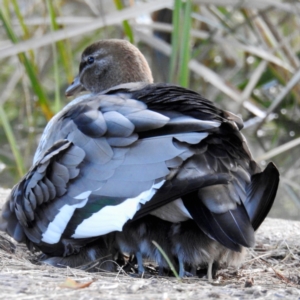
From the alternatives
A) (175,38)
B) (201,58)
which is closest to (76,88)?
(175,38)

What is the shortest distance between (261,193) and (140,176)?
26.3 inches

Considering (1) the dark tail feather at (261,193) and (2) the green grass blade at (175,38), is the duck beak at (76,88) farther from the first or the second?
(1) the dark tail feather at (261,193)

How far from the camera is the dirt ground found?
2379mm

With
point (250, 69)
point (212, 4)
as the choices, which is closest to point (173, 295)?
point (212, 4)

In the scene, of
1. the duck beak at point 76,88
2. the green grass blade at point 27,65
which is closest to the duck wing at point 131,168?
the duck beak at point 76,88

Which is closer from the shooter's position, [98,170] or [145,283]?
[145,283]

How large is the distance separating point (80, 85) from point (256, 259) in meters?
1.80

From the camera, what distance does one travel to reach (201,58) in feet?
23.5

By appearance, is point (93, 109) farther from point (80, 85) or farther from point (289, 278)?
point (80, 85)

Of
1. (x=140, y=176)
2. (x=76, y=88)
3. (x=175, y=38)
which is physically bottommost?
(x=140, y=176)

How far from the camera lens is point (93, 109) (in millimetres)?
3156

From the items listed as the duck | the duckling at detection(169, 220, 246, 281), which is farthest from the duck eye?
the duckling at detection(169, 220, 246, 281)

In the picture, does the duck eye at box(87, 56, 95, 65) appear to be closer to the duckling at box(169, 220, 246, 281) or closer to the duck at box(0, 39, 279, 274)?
the duck at box(0, 39, 279, 274)

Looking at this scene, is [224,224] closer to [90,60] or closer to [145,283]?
[145,283]
